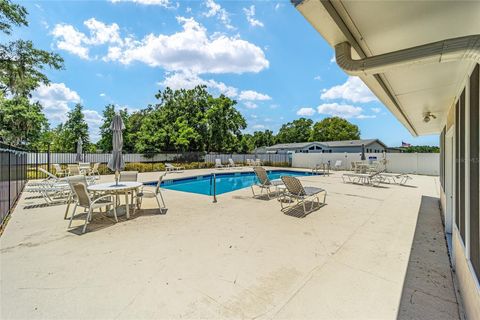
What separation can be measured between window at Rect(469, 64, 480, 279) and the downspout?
0.29 metres

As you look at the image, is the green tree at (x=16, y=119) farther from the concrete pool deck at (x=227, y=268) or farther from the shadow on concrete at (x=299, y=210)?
the shadow on concrete at (x=299, y=210)

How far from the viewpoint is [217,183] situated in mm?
12023

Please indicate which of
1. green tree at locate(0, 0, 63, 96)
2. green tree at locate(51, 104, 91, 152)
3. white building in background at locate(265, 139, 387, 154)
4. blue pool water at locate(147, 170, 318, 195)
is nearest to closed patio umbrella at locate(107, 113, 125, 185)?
blue pool water at locate(147, 170, 318, 195)

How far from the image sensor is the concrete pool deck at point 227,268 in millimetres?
1943

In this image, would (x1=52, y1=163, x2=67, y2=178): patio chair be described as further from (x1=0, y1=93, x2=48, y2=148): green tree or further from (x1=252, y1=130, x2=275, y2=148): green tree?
(x1=252, y1=130, x2=275, y2=148): green tree

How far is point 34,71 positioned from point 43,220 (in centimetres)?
1159

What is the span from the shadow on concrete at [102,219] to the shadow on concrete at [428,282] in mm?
4395

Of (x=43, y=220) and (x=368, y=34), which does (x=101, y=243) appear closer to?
(x=43, y=220)

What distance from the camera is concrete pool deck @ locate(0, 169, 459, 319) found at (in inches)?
76.5

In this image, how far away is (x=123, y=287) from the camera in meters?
2.22

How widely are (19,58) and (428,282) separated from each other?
A: 1672cm

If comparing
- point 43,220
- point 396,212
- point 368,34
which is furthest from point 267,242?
point 43,220

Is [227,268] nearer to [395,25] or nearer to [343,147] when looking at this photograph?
[395,25]

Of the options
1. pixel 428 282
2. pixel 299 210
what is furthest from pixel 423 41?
pixel 299 210
